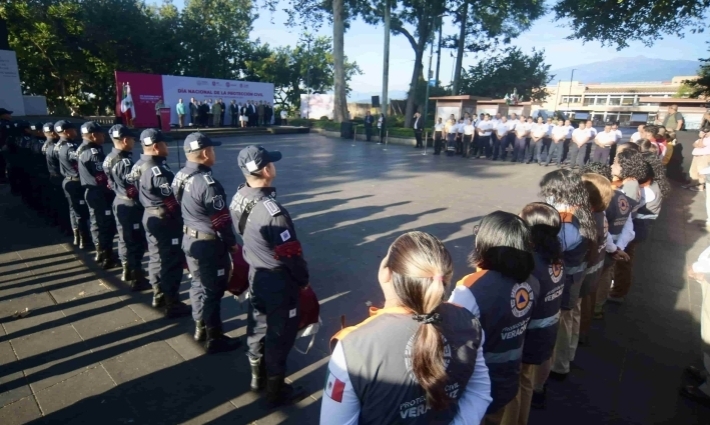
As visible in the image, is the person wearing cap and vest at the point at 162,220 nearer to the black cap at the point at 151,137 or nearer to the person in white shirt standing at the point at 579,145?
the black cap at the point at 151,137

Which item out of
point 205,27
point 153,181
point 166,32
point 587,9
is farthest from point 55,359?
point 205,27

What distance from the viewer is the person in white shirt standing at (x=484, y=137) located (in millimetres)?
15750

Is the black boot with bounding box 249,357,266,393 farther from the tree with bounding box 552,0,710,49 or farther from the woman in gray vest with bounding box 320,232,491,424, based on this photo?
the tree with bounding box 552,0,710,49

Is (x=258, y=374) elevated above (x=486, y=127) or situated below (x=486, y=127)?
below

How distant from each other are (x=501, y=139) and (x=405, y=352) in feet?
50.7

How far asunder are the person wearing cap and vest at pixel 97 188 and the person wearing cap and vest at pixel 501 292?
5010 mm

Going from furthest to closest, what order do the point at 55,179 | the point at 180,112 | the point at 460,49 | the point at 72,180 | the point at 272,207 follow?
1. the point at 460,49
2. the point at 180,112
3. the point at 55,179
4. the point at 72,180
5. the point at 272,207

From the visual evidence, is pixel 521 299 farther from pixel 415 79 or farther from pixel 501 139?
pixel 415 79

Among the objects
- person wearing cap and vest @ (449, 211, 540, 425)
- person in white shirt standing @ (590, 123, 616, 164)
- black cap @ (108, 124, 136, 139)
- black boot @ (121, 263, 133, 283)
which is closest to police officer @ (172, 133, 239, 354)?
black cap @ (108, 124, 136, 139)

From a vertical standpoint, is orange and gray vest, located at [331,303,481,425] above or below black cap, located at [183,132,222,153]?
below

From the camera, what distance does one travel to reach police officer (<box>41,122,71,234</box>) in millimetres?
6248

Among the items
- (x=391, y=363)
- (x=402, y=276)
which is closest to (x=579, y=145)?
(x=402, y=276)

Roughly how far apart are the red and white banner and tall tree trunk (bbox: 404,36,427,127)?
1028 cm

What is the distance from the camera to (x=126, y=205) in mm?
4621
